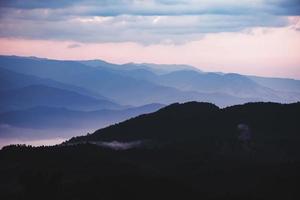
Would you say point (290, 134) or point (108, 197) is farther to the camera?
point (290, 134)

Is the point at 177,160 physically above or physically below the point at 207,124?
below

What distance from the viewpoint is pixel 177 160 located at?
448 ft

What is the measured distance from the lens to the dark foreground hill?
3831 inches

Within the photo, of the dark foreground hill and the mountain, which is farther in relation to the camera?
the mountain

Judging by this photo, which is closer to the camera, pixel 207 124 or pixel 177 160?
pixel 177 160

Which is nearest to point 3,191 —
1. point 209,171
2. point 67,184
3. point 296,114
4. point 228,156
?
point 67,184

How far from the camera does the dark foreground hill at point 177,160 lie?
97.3 metres

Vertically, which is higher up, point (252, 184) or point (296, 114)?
point (296, 114)

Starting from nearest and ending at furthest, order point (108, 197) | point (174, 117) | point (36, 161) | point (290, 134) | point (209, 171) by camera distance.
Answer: point (108, 197) < point (209, 171) < point (36, 161) < point (290, 134) < point (174, 117)

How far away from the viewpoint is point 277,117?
565 ft

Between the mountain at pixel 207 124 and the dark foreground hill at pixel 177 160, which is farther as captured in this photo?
the mountain at pixel 207 124

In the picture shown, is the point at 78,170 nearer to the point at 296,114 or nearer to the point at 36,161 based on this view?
the point at 36,161

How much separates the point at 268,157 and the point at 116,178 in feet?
163

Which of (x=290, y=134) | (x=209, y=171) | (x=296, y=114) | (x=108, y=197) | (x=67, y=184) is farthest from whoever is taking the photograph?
(x=296, y=114)
